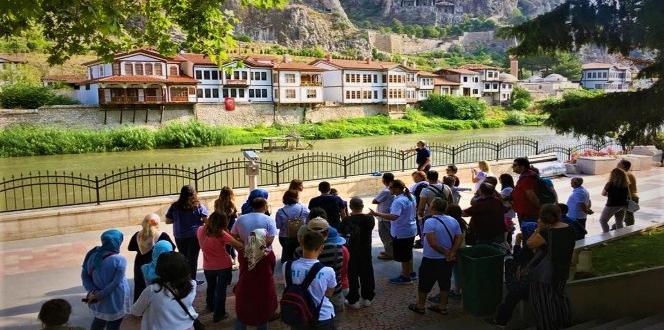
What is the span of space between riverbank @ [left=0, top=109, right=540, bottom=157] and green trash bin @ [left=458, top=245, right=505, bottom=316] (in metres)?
41.8

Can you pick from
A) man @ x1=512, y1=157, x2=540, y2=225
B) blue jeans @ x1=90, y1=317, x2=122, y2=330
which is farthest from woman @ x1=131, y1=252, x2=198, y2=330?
man @ x1=512, y1=157, x2=540, y2=225

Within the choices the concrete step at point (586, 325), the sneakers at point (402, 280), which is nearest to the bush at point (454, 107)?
the sneakers at point (402, 280)

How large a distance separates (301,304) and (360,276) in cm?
266

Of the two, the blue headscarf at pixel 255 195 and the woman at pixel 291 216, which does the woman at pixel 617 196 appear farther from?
the blue headscarf at pixel 255 195

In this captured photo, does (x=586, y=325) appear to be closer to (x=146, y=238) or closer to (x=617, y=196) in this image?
(x=617, y=196)

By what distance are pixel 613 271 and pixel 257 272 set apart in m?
4.64

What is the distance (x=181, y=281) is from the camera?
4066 millimetres

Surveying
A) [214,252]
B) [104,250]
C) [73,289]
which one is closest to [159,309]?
[104,250]

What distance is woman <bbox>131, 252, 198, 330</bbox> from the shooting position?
4.04m

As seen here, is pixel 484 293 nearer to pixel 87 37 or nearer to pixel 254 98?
pixel 87 37

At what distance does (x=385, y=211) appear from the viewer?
331 inches

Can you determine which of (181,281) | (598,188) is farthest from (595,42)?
(598,188)

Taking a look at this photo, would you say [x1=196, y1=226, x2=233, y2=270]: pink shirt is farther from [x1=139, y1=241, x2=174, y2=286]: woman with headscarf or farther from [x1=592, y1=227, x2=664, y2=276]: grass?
[x1=592, y1=227, x2=664, y2=276]: grass

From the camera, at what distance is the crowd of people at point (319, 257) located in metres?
4.38
